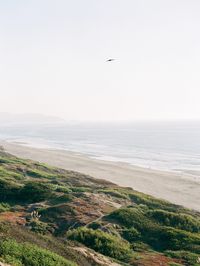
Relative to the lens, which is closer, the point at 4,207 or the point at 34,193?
the point at 4,207

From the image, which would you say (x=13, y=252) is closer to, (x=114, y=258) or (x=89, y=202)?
(x=114, y=258)

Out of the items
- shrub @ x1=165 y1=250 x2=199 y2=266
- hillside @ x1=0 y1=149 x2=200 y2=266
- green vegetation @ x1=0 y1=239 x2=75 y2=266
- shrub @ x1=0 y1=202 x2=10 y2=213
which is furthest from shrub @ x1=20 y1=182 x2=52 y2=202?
green vegetation @ x1=0 y1=239 x2=75 y2=266

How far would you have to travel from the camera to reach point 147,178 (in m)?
83.2

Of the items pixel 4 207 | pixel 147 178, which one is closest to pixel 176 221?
pixel 4 207

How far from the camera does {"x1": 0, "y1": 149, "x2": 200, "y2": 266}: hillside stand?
63.2 feet

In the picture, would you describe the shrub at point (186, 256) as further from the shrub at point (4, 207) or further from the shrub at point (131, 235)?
the shrub at point (4, 207)

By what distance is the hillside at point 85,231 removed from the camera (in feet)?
63.2

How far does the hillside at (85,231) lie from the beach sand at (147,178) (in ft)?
83.8

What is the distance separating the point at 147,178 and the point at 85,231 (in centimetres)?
5805

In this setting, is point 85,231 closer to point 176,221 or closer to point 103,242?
point 103,242

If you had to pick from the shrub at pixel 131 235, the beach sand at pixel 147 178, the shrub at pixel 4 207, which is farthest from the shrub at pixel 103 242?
the beach sand at pixel 147 178

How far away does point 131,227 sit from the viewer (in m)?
29.9

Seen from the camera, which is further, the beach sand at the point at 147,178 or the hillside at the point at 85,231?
the beach sand at the point at 147,178

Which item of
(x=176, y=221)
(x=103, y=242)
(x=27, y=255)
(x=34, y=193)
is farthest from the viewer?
(x=34, y=193)
